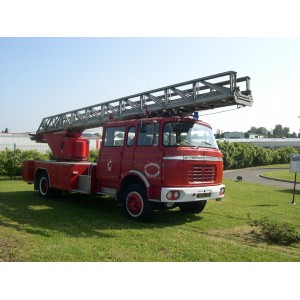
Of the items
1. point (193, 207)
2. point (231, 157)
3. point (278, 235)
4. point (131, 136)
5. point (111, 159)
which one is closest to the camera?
point (278, 235)

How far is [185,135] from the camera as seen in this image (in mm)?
7914

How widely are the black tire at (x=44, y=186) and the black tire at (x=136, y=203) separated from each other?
398cm

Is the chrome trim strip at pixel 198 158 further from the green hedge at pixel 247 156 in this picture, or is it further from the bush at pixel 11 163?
the green hedge at pixel 247 156

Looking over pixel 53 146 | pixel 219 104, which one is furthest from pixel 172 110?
pixel 53 146

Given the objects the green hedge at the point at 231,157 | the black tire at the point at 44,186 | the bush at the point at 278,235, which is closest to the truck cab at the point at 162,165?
the bush at the point at 278,235

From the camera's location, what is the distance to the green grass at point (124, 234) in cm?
541

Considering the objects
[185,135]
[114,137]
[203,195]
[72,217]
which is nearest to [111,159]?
[114,137]

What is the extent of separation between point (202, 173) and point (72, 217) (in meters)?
3.39

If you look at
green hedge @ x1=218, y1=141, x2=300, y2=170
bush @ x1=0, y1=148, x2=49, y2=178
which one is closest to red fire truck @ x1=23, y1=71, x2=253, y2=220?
bush @ x1=0, y1=148, x2=49, y2=178

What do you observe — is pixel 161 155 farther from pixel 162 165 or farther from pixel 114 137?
pixel 114 137

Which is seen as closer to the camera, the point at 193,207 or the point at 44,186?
the point at 193,207

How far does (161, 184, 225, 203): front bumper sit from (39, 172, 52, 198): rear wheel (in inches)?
211

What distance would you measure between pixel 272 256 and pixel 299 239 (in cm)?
125

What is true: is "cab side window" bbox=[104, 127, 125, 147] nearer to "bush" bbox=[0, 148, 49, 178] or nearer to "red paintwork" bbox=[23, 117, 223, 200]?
"red paintwork" bbox=[23, 117, 223, 200]
